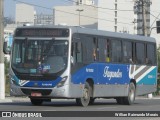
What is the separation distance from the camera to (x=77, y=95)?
26047 millimetres

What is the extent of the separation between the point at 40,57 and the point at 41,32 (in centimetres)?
110

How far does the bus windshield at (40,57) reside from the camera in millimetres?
25391

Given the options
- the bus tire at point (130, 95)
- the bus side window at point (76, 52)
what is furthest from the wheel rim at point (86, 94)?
the bus tire at point (130, 95)

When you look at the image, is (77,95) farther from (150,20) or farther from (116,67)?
(150,20)

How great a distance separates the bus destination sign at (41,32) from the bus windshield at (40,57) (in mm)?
274

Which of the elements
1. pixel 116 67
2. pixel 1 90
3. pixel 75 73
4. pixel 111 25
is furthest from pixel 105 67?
pixel 111 25

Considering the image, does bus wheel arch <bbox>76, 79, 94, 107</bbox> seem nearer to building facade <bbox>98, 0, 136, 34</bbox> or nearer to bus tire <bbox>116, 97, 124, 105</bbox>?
bus tire <bbox>116, 97, 124, 105</bbox>

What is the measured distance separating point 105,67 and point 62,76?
360 cm

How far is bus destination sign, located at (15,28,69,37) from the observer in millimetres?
25766

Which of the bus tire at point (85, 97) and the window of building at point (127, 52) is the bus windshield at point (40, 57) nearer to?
the bus tire at point (85, 97)

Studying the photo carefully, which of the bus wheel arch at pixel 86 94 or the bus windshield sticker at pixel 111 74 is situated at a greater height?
the bus windshield sticker at pixel 111 74

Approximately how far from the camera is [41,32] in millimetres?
25984

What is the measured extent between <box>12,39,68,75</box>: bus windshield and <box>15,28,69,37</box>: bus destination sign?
0.27 metres

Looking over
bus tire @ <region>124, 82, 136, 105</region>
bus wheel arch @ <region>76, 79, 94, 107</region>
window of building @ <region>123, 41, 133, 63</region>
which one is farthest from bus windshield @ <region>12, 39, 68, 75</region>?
bus tire @ <region>124, 82, 136, 105</region>
